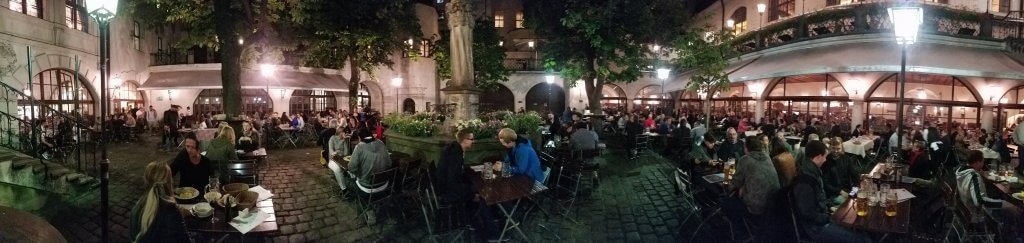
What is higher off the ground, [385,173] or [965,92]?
[965,92]

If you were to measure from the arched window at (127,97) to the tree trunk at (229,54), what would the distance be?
825 centimetres

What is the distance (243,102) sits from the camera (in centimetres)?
2327

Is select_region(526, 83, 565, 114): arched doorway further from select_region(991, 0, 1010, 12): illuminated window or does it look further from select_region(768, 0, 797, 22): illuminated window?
select_region(991, 0, 1010, 12): illuminated window

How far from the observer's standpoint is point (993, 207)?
17.3 feet

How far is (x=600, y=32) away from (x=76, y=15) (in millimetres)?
15534

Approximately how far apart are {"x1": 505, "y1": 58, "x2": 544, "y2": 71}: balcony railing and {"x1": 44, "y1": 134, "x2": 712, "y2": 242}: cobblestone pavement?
20906 millimetres

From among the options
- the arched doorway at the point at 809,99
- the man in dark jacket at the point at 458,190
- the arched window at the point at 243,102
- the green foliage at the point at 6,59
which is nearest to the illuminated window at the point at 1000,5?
the arched doorway at the point at 809,99

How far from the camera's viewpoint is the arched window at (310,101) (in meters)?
24.9

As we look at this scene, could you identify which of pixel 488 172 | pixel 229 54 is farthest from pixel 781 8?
pixel 229 54

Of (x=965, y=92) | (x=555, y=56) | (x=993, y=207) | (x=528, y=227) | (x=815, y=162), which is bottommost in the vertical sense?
(x=528, y=227)

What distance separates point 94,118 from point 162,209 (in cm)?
1653

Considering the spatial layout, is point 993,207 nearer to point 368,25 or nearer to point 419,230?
point 419,230

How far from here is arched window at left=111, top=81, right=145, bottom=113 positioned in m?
17.8

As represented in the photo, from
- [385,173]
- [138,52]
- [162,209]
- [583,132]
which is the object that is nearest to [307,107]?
[138,52]
